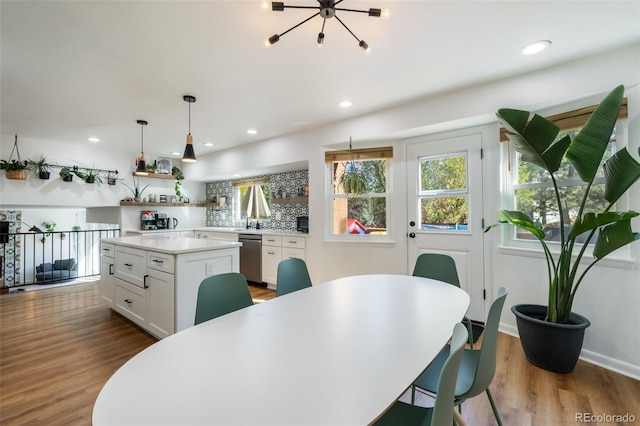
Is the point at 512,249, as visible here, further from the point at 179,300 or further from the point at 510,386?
the point at 179,300

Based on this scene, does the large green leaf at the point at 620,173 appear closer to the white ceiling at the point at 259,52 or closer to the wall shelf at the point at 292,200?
the white ceiling at the point at 259,52

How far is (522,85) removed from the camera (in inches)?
100

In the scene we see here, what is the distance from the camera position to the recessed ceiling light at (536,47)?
2.05 metres

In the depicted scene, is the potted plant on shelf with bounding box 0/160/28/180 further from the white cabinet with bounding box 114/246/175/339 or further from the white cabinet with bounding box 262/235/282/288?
the white cabinet with bounding box 262/235/282/288

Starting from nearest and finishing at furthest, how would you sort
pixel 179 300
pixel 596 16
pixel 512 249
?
pixel 596 16 → pixel 179 300 → pixel 512 249

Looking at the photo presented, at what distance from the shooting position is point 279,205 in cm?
532

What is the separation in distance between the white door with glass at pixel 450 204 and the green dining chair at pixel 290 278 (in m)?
1.79

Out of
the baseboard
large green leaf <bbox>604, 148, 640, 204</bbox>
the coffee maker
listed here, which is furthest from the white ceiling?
the coffee maker

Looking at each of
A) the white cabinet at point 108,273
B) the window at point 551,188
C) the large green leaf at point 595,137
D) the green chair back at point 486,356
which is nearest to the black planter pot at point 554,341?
the window at point 551,188

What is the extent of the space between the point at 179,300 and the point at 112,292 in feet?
5.27

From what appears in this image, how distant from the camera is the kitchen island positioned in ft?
8.14

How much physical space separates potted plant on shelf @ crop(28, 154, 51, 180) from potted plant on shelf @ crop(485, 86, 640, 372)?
6297 mm

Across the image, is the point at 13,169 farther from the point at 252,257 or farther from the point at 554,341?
the point at 554,341

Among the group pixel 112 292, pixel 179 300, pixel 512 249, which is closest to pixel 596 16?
pixel 512 249
